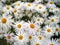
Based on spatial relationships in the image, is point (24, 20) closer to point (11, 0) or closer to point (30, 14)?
point (30, 14)

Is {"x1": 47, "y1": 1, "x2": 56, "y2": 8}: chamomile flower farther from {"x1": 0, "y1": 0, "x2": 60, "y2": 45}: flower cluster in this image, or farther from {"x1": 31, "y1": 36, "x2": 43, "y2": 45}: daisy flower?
{"x1": 31, "y1": 36, "x2": 43, "y2": 45}: daisy flower

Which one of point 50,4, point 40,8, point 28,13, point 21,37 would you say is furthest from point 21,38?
point 50,4

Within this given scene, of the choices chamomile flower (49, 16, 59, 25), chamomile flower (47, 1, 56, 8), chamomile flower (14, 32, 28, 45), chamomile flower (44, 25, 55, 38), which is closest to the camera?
chamomile flower (14, 32, 28, 45)

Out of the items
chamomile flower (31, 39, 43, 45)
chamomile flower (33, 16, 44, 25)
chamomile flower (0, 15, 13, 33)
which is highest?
chamomile flower (0, 15, 13, 33)

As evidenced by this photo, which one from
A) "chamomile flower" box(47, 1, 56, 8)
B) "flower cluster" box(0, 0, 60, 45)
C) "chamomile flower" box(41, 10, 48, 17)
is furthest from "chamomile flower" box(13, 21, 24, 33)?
"chamomile flower" box(47, 1, 56, 8)

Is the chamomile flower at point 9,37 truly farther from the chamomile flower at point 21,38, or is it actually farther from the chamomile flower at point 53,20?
the chamomile flower at point 53,20

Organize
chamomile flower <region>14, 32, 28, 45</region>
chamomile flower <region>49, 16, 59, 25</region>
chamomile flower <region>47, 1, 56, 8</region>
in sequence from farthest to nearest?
chamomile flower <region>47, 1, 56, 8</region>, chamomile flower <region>49, 16, 59, 25</region>, chamomile flower <region>14, 32, 28, 45</region>

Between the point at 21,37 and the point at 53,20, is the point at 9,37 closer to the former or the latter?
the point at 21,37
